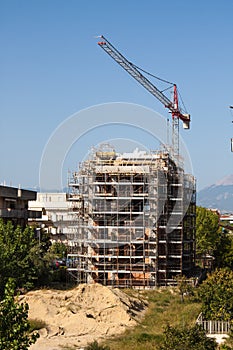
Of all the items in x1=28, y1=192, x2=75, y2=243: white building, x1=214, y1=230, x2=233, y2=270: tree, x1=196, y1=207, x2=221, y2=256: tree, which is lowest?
x1=214, y1=230, x2=233, y2=270: tree

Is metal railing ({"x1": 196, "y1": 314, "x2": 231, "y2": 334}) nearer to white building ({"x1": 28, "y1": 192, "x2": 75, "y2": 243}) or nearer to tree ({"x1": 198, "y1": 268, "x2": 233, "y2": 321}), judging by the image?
tree ({"x1": 198, "y1": 268, "x2": 233, "y2": 321})

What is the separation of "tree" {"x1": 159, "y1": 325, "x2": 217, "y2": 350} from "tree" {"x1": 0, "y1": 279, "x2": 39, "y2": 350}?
12.9 ft

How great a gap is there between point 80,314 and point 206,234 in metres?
29.1

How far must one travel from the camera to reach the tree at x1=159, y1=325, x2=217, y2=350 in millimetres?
16641

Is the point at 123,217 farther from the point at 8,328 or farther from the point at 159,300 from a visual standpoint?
the point at 8,328

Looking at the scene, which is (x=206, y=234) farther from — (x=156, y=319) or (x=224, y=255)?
(x=156, y=319)

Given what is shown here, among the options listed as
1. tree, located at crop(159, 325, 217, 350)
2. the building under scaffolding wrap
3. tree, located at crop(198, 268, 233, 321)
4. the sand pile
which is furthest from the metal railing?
the building under scaffolding wrap

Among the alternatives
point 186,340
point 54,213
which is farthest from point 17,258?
point 54,213

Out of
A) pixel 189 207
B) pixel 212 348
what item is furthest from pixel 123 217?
pixel 212 348

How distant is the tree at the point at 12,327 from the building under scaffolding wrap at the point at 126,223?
2133 cm

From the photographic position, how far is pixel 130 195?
37.8 meters

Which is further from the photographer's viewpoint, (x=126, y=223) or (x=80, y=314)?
(x=126, y=223)

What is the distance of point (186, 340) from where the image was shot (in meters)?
16.8

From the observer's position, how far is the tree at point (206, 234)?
53125 millimetres
